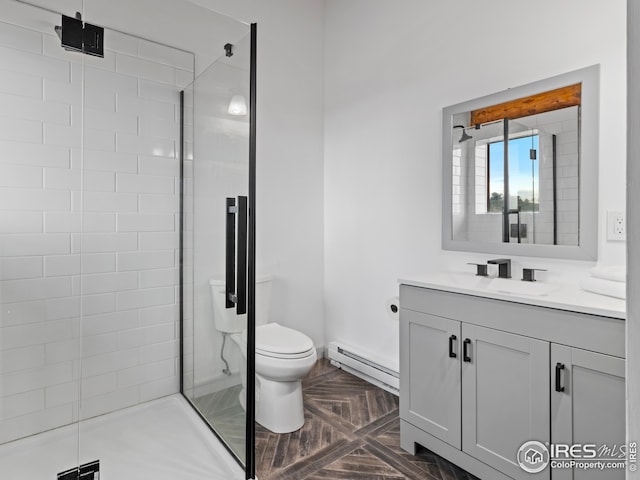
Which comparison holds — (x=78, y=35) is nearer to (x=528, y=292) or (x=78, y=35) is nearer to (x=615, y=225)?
(x=528, y=292)

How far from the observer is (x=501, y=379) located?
158 centimetres

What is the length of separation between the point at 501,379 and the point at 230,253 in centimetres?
125

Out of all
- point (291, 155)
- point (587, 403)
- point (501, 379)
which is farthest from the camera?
point (291, 155)

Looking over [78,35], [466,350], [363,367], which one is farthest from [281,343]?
[78,35]

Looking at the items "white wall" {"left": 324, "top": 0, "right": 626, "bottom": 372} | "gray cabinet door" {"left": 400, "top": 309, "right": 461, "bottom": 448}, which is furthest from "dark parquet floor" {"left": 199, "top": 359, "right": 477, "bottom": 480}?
"white wall" {"left": 324, "top": 0, "right": 626, "bottom": 372}

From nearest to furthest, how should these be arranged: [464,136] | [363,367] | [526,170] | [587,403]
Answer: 1. [587,403]
2. [526,170]
3. [464,136]
4. [363,367]

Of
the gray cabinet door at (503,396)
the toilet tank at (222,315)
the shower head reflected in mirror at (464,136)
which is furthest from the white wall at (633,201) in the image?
the shower head reflected in mirror at (464,136)

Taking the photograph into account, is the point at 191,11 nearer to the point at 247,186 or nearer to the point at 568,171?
the point at 247,186

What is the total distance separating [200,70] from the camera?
176 centimetres

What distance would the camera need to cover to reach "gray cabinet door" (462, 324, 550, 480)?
4.81 ft

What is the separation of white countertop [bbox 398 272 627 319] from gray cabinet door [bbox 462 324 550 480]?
6.1 inches

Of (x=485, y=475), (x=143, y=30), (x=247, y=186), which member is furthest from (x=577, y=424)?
(x=143, y=30)

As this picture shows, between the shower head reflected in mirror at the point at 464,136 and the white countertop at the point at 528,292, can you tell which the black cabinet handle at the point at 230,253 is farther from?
the shower head reflected in mirror at the point at 464,136

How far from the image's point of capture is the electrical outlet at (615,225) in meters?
1.64
